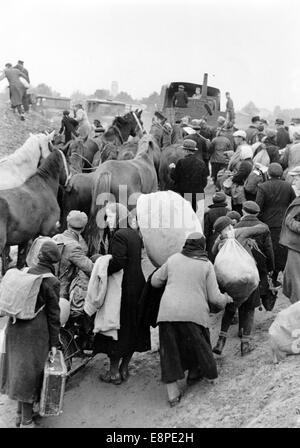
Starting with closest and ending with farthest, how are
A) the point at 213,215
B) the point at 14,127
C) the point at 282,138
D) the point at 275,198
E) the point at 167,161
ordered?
the point at 213,215 → the point at 275,198 → the point at 167,161 → the point at 282,138 → the point at 14,127

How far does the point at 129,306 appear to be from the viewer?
6438 mm

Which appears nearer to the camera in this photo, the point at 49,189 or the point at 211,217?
the point at 211,217

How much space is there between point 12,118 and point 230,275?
1553 centimetres

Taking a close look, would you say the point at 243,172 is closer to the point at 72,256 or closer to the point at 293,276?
the point at 293,276

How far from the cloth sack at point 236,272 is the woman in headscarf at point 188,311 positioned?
366 mm

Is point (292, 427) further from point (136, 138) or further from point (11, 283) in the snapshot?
point (136, 138)

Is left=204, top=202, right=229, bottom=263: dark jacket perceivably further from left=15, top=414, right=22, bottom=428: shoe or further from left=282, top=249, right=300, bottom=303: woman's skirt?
left=15, top=414, right=22, bottom=428: shoe

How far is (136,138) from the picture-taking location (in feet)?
46.1

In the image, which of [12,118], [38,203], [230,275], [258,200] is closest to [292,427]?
[230,275]

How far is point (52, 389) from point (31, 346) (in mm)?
433

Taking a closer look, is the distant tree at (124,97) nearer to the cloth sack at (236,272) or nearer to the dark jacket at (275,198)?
the dark jacket at (275,198)

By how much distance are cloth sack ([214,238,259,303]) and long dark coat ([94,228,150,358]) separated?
2.76ft

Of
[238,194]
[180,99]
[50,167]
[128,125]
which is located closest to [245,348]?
[238,194]
